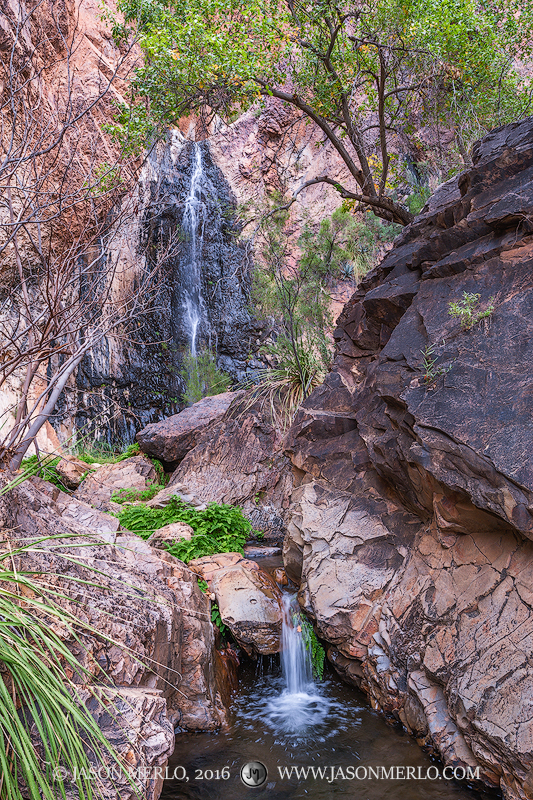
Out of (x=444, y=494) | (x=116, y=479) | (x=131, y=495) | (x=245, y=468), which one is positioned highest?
(x=116, y=479)

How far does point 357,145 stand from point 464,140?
154 centimetres

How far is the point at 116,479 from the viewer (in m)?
8.45

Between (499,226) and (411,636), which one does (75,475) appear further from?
(499,226)

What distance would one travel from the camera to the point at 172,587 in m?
3.86

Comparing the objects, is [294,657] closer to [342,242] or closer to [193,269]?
[342,242]

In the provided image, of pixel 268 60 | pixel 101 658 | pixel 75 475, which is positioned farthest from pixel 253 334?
pixel 101 658

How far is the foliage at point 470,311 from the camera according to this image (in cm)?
375

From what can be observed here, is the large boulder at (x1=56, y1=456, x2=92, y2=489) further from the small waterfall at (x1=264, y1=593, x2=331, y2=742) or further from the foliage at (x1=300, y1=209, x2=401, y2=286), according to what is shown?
the foliage at (x1=300, y1=209, x2=401, y2=286)

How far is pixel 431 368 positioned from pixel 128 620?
2.64 metres

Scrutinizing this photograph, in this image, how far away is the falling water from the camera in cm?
1416

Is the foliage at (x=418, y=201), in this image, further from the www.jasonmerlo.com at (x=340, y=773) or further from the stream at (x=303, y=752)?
the www.jasonmerlo.com at (x=340, y=773)

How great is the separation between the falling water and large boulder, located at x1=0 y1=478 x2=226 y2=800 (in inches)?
A: 413

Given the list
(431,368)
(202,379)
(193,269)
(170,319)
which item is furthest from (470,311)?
(193,269)

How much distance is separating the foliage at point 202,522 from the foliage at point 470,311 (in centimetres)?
371
